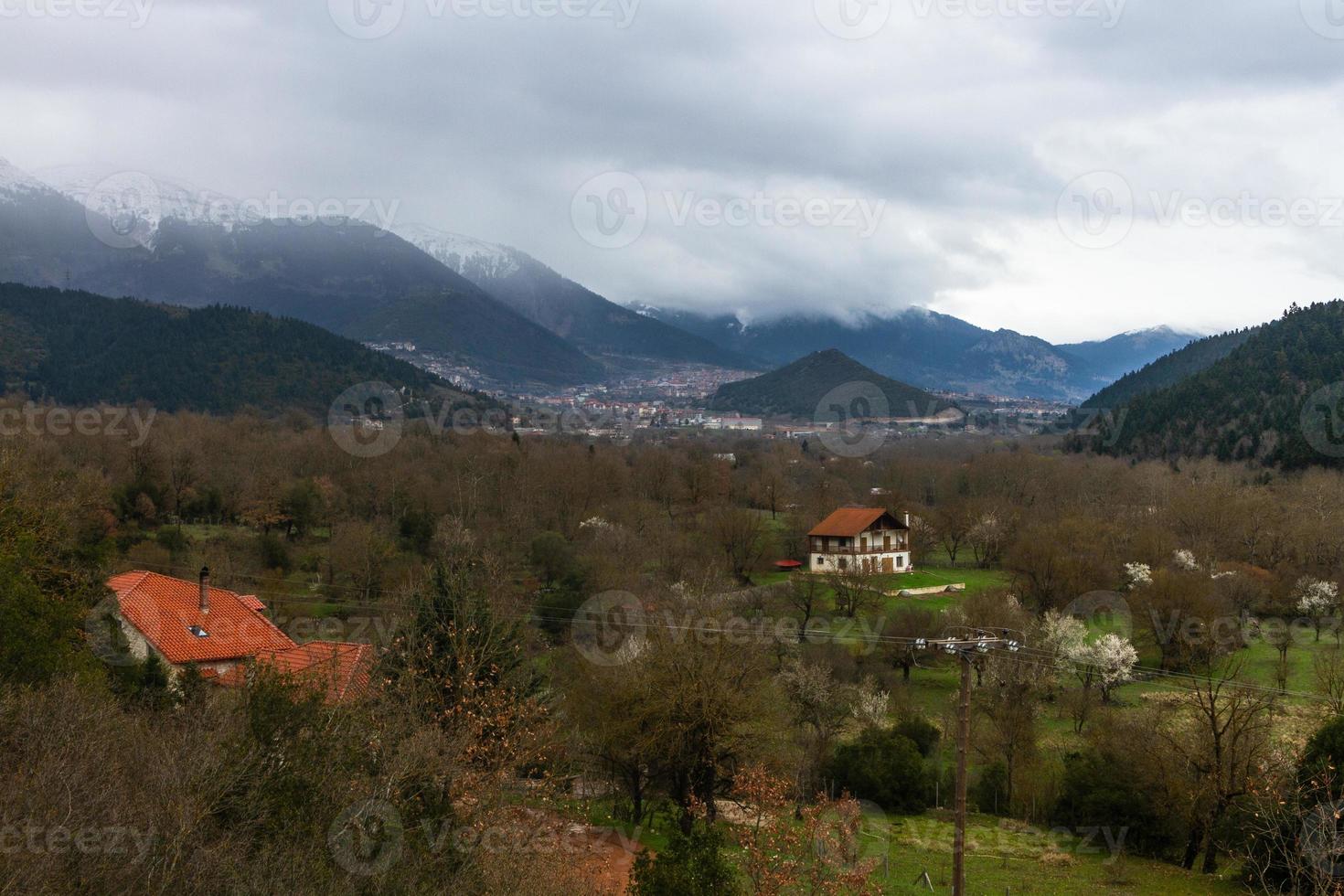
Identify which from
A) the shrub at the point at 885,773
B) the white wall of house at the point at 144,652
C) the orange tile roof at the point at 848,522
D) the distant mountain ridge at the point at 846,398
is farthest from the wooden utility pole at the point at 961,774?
the distant mountain ridge at the point at 846,398

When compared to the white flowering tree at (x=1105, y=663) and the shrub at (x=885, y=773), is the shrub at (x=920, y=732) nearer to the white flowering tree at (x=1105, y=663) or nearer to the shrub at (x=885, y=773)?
the shrub at (x=885, y=773)

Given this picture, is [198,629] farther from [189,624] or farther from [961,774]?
[961,774]

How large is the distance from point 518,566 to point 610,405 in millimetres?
145911

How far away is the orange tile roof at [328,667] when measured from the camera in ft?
44.1

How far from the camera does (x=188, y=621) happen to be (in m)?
25.7

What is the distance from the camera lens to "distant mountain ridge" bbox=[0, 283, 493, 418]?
346 ft

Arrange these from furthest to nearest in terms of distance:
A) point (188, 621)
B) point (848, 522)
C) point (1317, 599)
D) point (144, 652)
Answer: point (848, 522) < point (1317, 599) < point (188, 621) < point (144, 652)

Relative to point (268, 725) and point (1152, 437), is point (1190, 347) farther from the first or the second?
point (268, 725)

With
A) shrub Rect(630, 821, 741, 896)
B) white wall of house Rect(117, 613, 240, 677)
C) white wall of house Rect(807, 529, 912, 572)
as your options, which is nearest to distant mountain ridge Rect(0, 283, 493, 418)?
white wall of house Rect(807, 529, 912, 572)

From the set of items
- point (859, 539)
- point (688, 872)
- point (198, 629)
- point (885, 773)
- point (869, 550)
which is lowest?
point (885, 773)

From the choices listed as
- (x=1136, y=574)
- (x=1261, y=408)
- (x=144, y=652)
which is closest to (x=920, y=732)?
(x=1136, y=574)

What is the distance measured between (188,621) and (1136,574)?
40320 mm

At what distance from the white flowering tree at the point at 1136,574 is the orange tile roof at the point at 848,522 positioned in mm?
14272

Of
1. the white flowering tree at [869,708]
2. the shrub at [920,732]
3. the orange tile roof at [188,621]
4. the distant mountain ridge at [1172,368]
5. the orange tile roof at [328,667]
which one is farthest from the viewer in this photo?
the distant mountain ridge at [1172,368]
